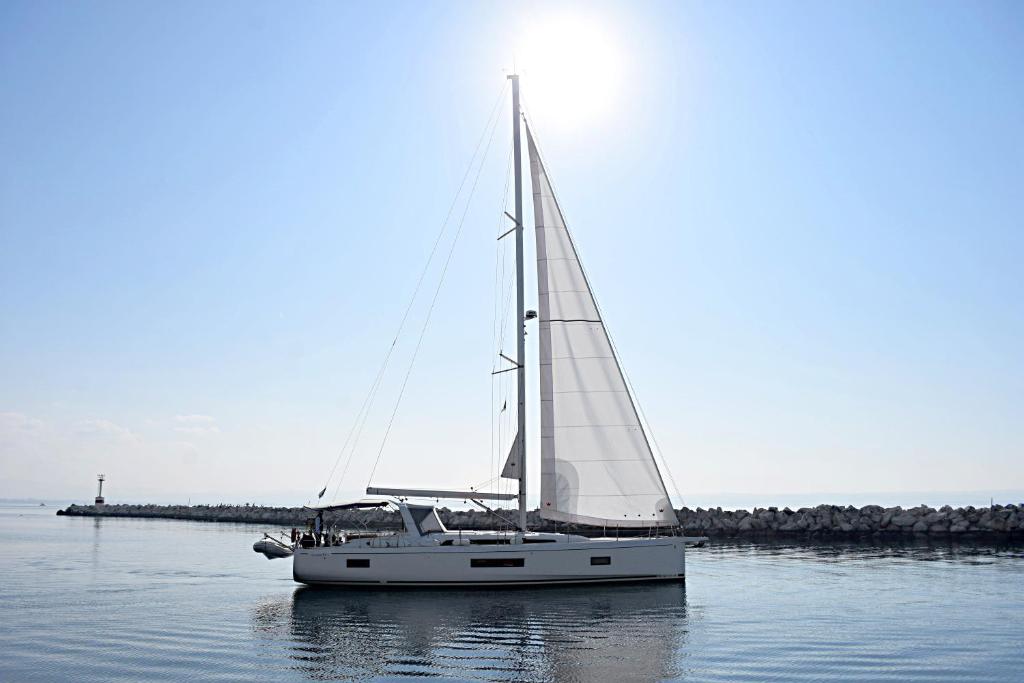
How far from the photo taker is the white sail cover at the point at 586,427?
71.2ft

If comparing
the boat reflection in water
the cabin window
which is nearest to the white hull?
the cabin window

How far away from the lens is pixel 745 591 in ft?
70.3

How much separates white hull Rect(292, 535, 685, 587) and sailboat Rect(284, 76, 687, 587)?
3 cm

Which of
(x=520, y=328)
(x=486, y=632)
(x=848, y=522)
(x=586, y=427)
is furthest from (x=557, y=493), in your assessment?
(x=848, y=522)

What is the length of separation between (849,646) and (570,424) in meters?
9.22

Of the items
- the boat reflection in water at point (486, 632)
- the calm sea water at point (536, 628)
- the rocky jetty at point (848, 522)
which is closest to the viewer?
the calm sea water at point (536, 628)

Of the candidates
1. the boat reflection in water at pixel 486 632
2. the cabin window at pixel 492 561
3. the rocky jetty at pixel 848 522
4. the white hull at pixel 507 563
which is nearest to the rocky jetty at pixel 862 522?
the rocky jetty at pixel 848 522

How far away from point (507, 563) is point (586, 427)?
4.04 meters

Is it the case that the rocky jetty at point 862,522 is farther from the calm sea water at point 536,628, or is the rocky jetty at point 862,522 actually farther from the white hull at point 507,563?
the white hull at point 507,563

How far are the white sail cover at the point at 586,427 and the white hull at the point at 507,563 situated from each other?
0.77m

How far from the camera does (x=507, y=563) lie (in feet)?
68.5

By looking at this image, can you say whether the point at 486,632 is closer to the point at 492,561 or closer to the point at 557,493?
the point at 492,561

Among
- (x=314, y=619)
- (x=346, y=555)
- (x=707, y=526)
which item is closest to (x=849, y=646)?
(x=314, y=619)

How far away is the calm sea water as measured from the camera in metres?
12.9
